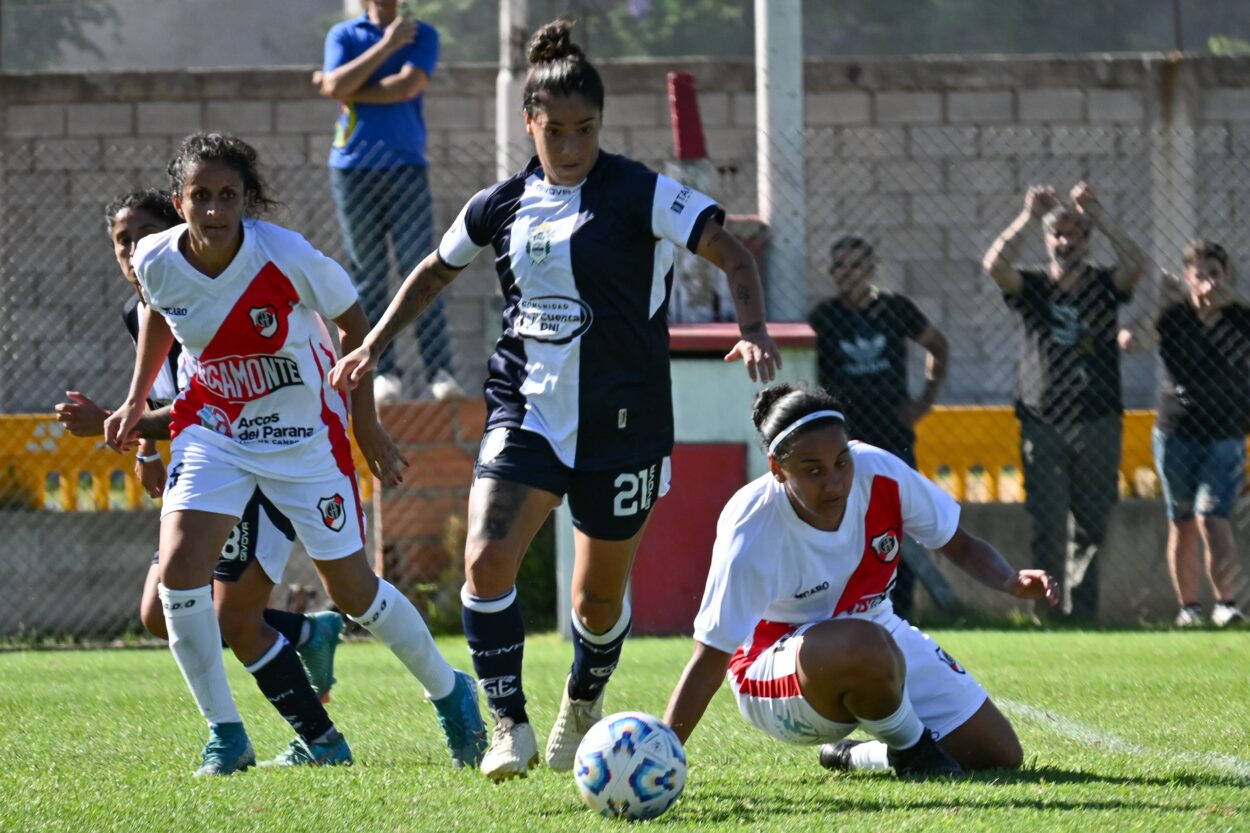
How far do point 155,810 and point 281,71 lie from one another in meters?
10.1

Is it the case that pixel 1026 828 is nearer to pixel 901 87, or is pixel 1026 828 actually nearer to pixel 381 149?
pixel 381 149

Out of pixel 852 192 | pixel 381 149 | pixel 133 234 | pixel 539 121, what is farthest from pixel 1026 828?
pixel 852 192

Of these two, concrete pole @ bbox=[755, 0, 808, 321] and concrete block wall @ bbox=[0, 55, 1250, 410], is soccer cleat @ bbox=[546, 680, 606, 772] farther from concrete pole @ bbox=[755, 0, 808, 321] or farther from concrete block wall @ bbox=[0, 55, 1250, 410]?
concrete block wall @ bbox=[0, 55, 1250, 410]

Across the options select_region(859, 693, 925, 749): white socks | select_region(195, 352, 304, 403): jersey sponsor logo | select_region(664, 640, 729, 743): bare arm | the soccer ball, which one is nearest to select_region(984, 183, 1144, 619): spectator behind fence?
select_region(859, 693, 925, 749): white socks

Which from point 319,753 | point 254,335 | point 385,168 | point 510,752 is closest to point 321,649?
point 319,753

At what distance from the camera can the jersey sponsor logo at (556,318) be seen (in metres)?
5.21

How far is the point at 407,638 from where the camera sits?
571cm

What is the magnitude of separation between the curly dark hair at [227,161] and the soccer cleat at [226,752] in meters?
1.62

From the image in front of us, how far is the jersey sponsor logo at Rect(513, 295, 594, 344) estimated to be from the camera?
5.21m

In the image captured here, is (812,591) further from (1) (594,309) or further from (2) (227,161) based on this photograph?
(2) (227,161)

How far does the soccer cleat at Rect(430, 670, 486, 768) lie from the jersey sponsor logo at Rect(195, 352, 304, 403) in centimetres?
114

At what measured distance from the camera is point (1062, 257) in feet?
32.2

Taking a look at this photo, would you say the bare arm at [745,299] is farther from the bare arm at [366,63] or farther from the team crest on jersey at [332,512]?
the bare arm at [366,63]

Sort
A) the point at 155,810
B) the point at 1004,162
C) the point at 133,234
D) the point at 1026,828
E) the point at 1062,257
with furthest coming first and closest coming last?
1. the point at 1004,162
2. the point at 1062,257
3. the point at 133,234
4. the point at 155,810
5. the point at 1026,828
